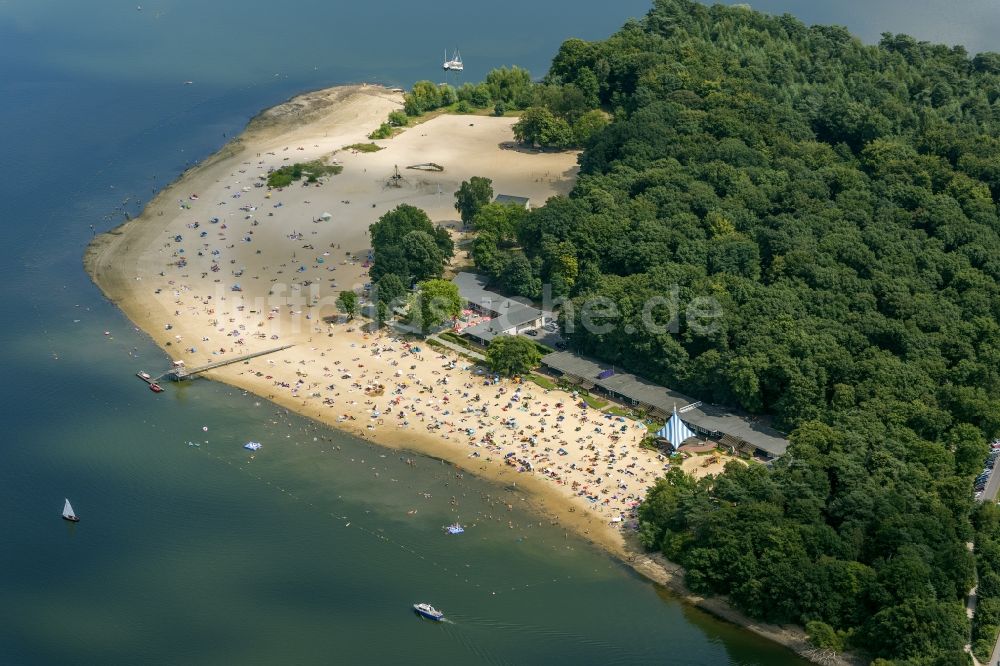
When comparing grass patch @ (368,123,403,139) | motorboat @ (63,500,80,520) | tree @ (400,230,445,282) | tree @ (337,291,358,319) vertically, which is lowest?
motorboat @ (63,500,80,520)

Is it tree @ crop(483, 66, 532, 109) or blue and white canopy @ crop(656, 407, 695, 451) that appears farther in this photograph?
tree @ crop(483, 66, 532, 109)

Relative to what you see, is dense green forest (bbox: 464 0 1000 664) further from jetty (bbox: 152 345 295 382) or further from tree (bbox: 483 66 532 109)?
jetty (bbox: 152 345 295 382)

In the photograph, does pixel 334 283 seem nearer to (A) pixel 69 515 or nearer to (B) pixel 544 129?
(A) pixel 69 515

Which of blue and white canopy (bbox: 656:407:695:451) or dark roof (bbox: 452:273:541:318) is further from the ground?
dark roof (bbox: 452:273:541:318)

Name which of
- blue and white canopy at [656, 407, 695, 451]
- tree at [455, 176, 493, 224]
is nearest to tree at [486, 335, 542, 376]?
blue and white canopy at [656, 407, 695, 451]

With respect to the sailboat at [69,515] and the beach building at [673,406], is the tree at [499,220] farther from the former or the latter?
the sailboat at [69,515]

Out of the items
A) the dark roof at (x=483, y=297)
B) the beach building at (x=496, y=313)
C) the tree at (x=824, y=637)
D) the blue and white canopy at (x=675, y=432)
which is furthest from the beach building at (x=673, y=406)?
the tree at (x=824, y=637)

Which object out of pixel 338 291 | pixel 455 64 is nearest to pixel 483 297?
pixel 338 291
